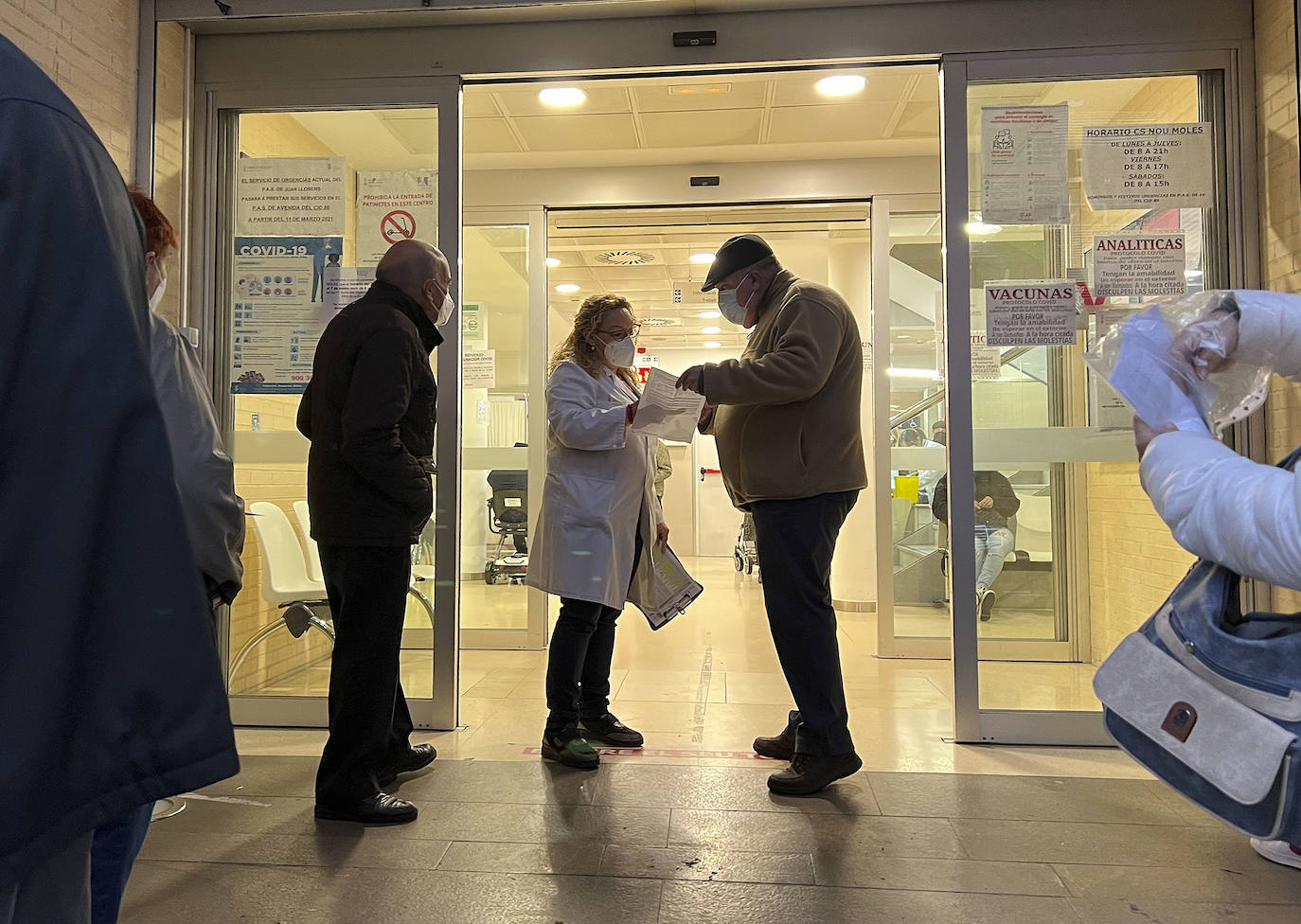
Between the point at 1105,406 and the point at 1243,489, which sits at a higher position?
the point at 1105,406

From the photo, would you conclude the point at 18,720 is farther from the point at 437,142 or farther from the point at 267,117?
the point at 267,117

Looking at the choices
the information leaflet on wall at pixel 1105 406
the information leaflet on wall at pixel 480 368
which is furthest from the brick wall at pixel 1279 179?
the information leaflet on wall at pixel 480 368

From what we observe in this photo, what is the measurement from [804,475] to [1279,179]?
205cm

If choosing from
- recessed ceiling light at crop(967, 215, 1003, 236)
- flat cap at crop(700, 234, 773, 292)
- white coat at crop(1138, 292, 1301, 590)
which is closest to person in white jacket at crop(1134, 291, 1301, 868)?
white coat at crop(1138, 292, 1301, 590)

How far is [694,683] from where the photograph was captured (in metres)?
4.28

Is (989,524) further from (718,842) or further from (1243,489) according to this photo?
(1243,489)

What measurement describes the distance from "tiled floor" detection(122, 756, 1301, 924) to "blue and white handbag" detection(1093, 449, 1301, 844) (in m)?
1.06

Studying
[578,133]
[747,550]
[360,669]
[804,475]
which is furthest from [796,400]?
[747,550]

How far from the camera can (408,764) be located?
2.83 m

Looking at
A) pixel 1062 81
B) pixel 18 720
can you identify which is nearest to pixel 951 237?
pixel 1062 81

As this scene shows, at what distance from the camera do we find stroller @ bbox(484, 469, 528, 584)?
549 cm

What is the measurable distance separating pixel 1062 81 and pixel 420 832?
334 cm

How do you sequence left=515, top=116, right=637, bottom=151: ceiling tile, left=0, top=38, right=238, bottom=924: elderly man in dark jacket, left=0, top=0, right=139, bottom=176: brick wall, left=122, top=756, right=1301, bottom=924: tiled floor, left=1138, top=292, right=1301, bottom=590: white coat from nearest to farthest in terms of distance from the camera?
left=0, top=38, right=238, bottom=924: elderly man in dark jacket → left=1138, top=292, right=1301, bottom=590: white coat → left=122, top=756, right=1301, bottom=924: tiled floor → left=0, top=0, right=139, bottom=176: brick wall → left=515, top=116, right=637, bottom=151: ceiling tile

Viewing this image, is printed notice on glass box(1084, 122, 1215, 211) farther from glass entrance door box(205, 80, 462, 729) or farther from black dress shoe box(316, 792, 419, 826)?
black dress shoe box(316, 792, 419, 826)
